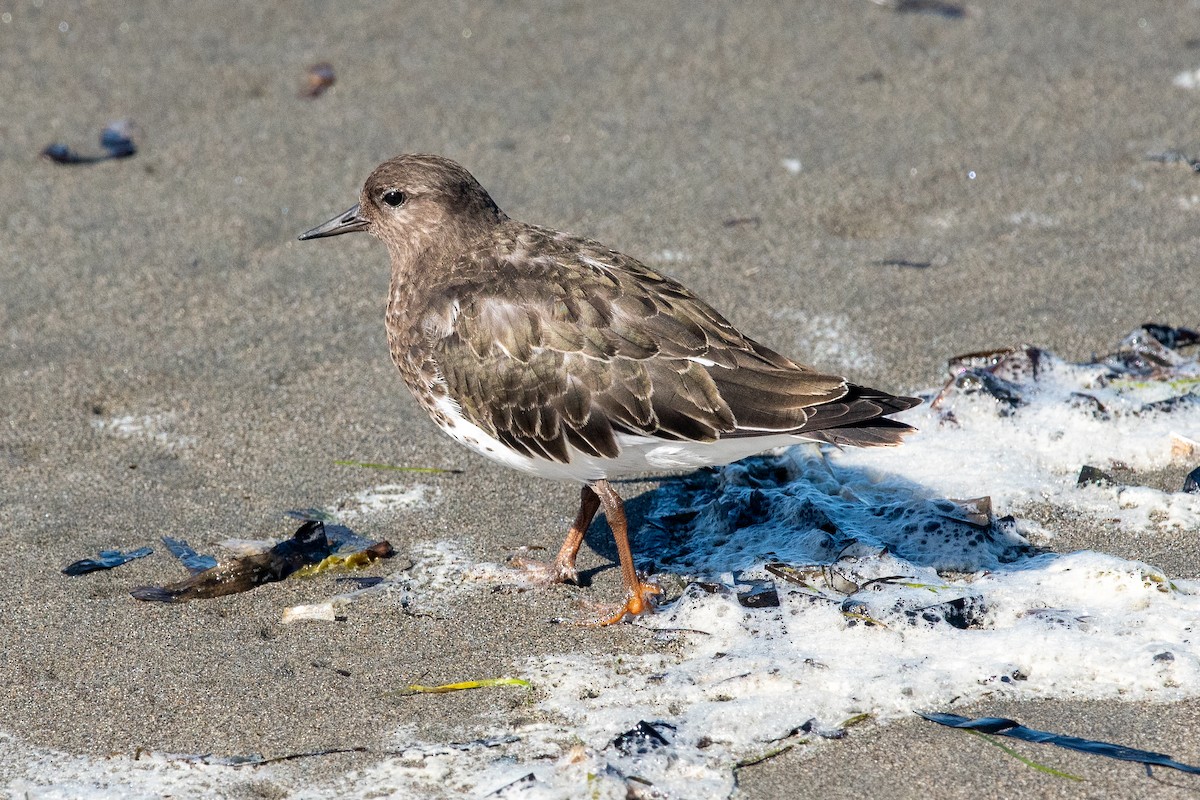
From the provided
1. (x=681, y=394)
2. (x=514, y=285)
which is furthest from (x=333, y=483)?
(x=681, y=394)

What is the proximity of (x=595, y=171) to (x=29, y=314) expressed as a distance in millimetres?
2996

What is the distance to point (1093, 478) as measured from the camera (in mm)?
4934

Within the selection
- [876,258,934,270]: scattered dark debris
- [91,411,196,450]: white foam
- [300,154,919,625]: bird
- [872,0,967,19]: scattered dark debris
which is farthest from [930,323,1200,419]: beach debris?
[872,0,967,19]: scattered dark debris

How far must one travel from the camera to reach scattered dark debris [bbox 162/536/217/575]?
4.70 meters

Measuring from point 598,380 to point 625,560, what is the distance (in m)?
0.63

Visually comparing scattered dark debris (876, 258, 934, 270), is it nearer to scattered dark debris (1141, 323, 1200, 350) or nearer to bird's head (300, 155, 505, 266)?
scattered dark debris (1141, 323, 1200, 350)

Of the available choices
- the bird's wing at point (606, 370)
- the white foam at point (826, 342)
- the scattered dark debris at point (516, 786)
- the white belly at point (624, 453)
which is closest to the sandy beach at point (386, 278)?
the white foam at point (826, 342)

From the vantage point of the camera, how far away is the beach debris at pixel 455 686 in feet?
13.1

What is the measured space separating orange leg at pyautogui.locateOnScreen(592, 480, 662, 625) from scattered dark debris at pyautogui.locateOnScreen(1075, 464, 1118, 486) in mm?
1688

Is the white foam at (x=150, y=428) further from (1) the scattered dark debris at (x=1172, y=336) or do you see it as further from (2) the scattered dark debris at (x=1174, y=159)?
(2) the scattered dark debris at (x=1174, y=159)

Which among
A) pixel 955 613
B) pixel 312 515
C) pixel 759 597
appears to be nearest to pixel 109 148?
pixel 312 515

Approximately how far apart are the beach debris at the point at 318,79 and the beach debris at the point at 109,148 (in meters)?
1.02

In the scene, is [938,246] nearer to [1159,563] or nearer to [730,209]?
[730,209]

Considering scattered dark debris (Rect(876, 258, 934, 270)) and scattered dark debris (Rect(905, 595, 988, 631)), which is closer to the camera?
scattered dark debris (Rect(905, 595, 988, 631))
